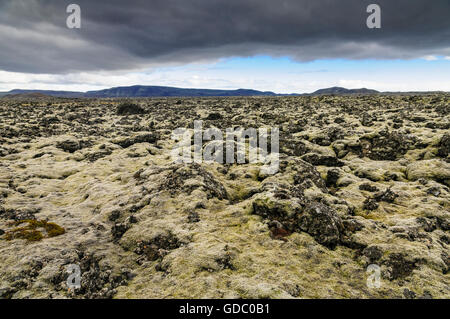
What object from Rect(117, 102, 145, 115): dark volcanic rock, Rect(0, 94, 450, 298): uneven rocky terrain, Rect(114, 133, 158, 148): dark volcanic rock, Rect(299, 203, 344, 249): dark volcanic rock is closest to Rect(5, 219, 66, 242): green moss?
Rect(0, 94, 450, 298): uneven rocky terrain

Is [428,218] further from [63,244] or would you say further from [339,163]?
[63,244]

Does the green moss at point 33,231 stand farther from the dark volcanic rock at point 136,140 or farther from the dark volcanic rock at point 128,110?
the dark volcanic rock at point 128,110

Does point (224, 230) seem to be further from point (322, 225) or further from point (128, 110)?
point (128, 110)

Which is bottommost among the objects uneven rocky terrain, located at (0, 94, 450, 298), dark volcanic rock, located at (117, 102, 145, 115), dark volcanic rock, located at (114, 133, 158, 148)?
uneven rocky terrain, located at (0, 94, 450, 298)

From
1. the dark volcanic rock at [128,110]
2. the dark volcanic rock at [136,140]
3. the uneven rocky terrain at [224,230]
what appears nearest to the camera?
the uneven rocky terrain at [224,230]

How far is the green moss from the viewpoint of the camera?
9.88 meters

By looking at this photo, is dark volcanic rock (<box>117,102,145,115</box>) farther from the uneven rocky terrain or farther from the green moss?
the green moss

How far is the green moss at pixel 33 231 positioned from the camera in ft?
32.4

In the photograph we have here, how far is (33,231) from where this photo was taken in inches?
406

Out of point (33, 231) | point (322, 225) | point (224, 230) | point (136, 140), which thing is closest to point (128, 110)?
point (136, 140)

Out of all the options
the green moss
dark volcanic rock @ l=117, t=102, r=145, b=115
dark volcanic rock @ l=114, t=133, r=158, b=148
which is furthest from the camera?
dark volcanic rock @ l=117, t=102, r=145, b=115

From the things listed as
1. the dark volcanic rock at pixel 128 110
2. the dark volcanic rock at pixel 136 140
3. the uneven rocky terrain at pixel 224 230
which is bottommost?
the uneven rocky terrain at pixel 224 230

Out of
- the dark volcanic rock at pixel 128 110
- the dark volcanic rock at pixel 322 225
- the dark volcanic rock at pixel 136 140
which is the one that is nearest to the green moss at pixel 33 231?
the dark volcanic rock at pixel 322 225

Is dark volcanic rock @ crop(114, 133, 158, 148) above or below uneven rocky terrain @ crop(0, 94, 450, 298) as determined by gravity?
above
